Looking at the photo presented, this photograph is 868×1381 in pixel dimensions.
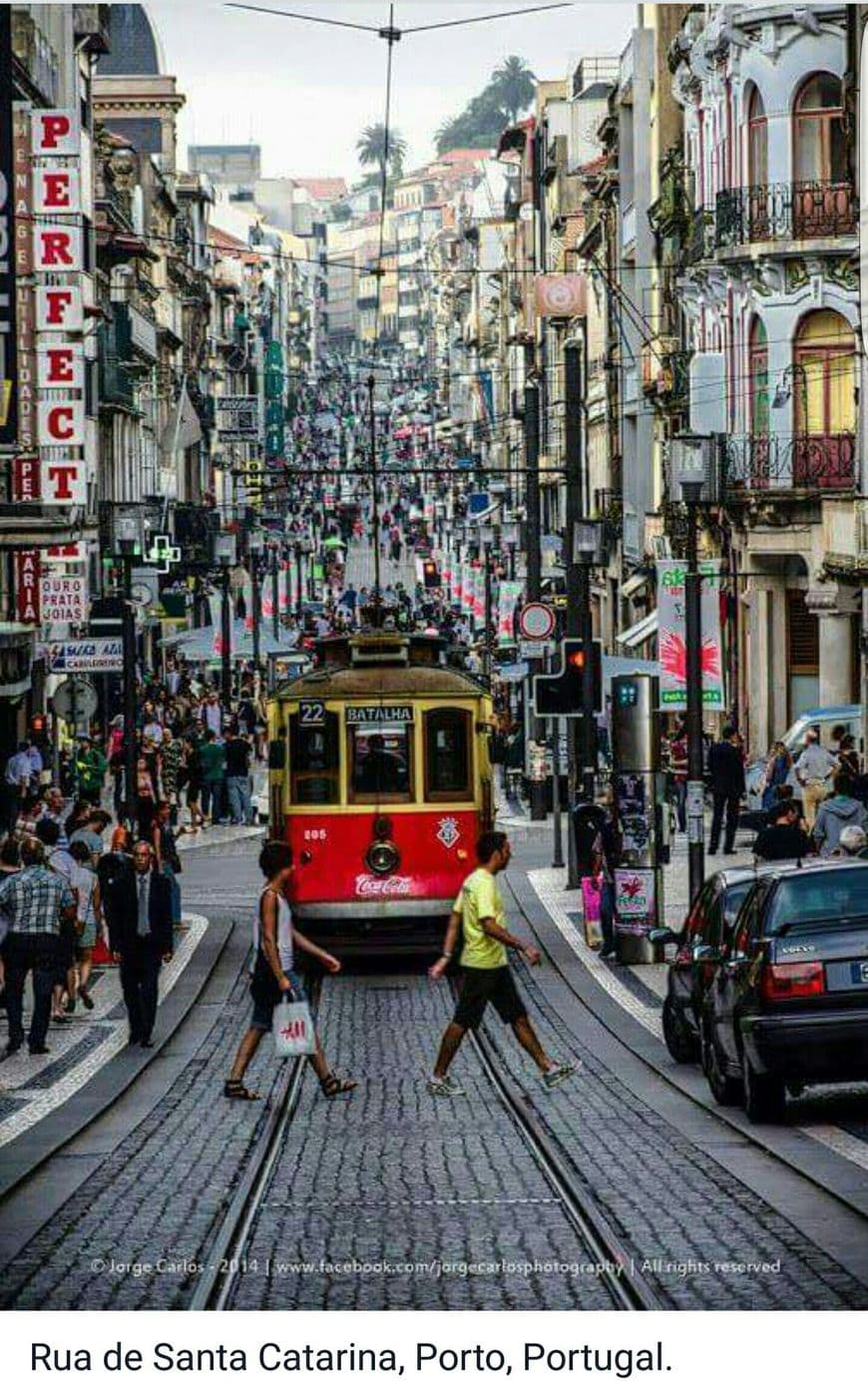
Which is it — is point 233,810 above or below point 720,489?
below

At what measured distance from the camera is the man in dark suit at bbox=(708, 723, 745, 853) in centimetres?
4047

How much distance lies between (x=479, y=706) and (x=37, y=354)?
2069cm

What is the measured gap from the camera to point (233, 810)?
51.6 metres

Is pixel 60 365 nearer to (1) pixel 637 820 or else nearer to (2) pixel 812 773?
(2) pixel 812 773

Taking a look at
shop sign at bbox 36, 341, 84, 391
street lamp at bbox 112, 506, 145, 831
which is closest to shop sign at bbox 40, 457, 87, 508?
shop sign at bbox 36, 341, 84, 391

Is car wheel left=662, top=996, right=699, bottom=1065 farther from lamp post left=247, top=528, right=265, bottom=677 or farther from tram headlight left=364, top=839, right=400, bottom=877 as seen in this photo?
lamp post left=247, top=528, right=265, bottom=677

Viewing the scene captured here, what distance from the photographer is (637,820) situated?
3027cm

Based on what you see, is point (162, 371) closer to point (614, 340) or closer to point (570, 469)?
point (614, 340)

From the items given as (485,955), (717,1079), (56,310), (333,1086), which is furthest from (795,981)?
(56,310)

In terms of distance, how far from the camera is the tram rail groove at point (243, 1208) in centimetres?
1223

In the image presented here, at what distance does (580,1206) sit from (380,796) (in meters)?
15.6

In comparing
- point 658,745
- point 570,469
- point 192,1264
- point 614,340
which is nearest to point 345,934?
point 658,745

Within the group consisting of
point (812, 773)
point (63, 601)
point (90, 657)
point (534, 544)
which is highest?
point (534, 544)

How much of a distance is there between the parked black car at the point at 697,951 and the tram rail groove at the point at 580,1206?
126 centimetres
